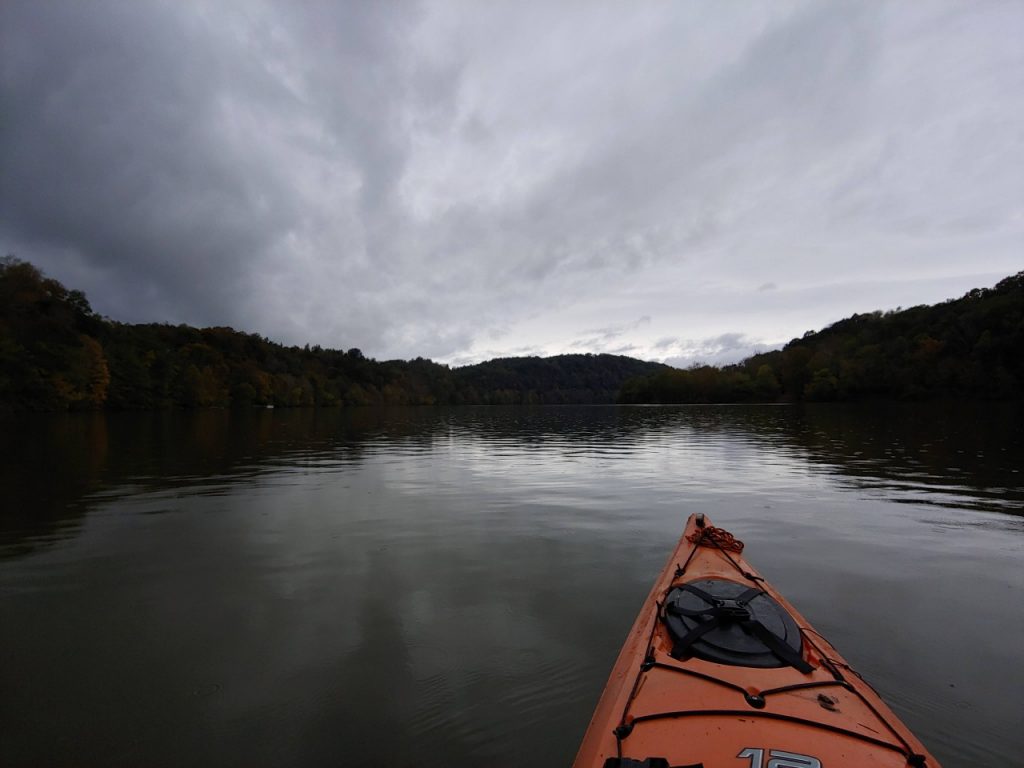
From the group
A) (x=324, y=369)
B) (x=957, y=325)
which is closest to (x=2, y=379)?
(x=324, y=369)

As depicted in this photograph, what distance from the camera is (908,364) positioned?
10544 centimetres

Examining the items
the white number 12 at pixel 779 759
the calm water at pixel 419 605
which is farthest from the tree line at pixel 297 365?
the white number 12 at pixel 779 759

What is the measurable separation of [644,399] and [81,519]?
16316cm

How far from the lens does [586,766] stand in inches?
117

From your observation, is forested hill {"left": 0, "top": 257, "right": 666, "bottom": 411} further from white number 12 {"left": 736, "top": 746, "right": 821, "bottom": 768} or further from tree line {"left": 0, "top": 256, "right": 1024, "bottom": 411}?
white number 12 {"left": 736, "top": 746, "right": 821, "bottom": 768}

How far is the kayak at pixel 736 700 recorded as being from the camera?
297 centimetres

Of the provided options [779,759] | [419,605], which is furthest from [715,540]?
[779,759]

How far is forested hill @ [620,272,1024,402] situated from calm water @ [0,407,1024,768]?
10541cm

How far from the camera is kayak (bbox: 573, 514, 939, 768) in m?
2.97

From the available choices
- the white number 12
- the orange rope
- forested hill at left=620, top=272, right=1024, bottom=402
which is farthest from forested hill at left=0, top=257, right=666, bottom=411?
forested hill at left=620, top=272, right=1024, bottom=402

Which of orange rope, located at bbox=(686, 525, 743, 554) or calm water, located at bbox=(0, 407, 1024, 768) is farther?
orange rope, located at bbox=(686, 525, 743, 554)

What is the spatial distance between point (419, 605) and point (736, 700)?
4.55 metres

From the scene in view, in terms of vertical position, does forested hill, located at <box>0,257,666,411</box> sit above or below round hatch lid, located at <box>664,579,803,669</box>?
above

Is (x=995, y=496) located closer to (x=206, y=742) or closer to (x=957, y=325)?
(x=206, y=742)
